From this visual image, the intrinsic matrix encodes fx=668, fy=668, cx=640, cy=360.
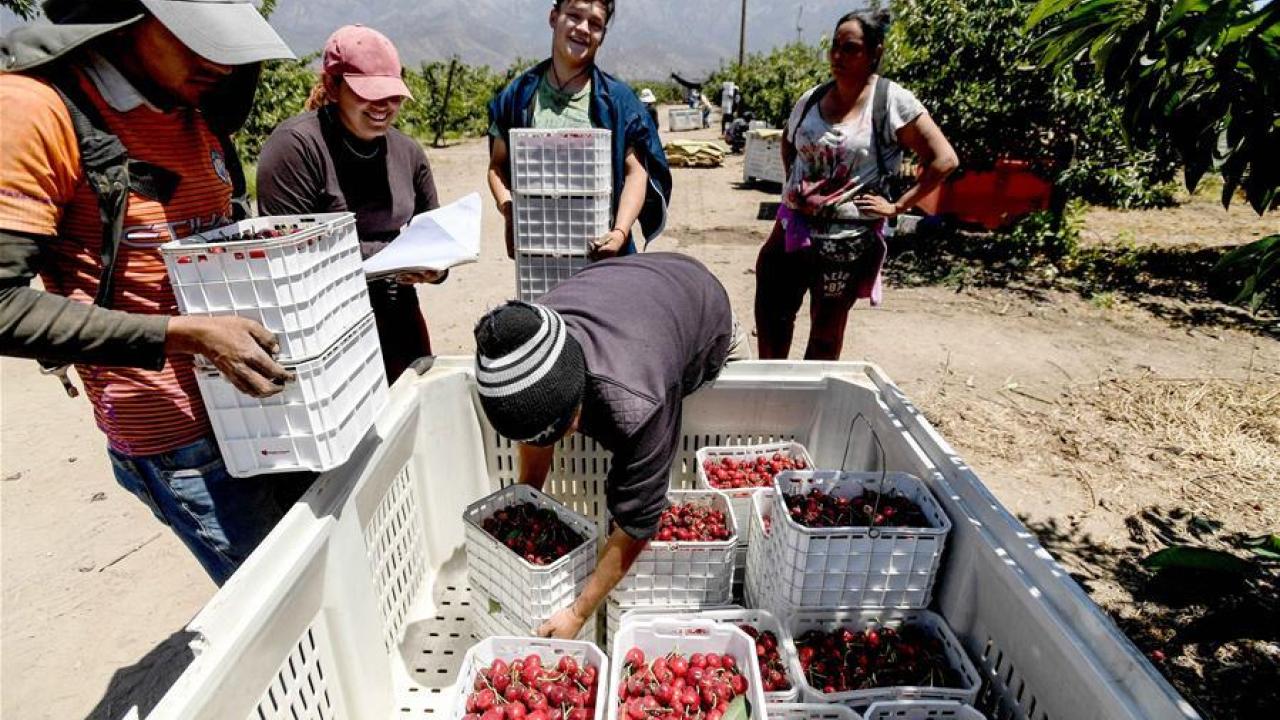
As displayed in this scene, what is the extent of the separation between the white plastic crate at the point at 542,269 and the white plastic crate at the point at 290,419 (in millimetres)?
1264

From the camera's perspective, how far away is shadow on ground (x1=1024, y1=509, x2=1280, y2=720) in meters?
1.41

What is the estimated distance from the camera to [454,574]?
2.49 metres

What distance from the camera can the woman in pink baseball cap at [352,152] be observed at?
7.38 feet

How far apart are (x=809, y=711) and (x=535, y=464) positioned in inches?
46.7

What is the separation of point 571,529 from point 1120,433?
13.1 ft

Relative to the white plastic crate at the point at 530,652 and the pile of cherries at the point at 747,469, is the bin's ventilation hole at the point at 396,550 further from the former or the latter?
the pile of cherries at the point at 747,469

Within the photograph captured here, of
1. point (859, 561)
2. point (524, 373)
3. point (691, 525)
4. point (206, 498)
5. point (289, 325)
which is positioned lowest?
point (691, 525)

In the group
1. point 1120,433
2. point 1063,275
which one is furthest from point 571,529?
point 1063,275

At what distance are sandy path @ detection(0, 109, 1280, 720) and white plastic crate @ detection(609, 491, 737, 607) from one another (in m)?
2.00

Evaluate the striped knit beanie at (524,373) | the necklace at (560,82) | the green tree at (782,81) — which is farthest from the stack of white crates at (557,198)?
the green tree at (782,81)

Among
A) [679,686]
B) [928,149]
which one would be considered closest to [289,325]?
[679,686]

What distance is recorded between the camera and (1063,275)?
7.52 metres

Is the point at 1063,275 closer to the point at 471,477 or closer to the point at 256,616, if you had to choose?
the point at 471,477

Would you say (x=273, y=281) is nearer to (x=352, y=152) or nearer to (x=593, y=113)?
(x=352, y=152)
